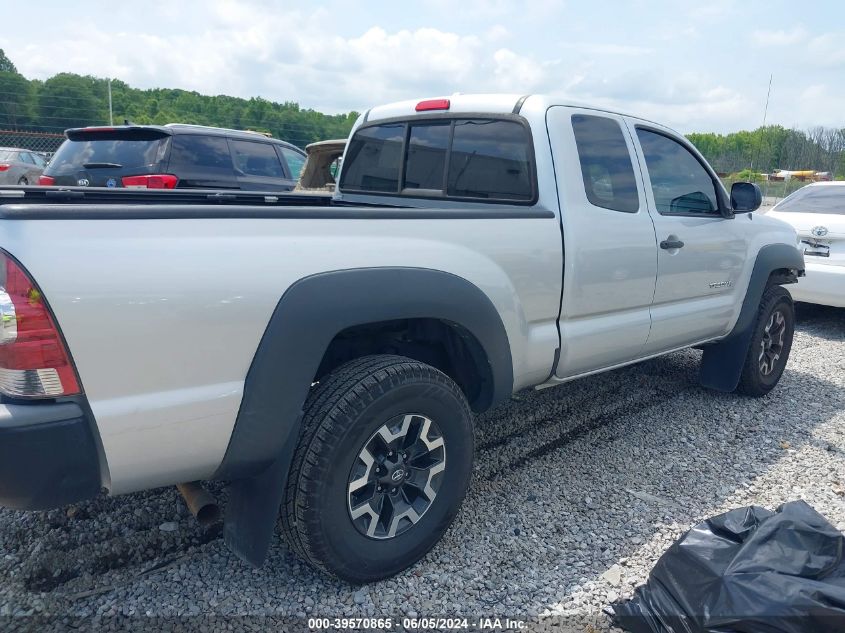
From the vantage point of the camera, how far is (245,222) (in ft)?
6.95

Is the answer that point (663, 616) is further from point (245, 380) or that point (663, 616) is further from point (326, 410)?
Answer: point (245, 380)

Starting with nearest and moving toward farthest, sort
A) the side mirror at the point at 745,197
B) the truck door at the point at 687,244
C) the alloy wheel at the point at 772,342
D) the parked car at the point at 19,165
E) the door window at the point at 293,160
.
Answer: the truck door at the point at 687,244 < the side mirror at the point at 745,197 < the alloy wheel at the point at 772,342 < the door window at the point at 293,160 < the parked car at the point at 19,165

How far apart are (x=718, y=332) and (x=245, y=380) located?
3473 millimetres

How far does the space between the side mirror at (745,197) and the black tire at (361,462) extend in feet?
9.01

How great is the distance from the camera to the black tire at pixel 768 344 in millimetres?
4773

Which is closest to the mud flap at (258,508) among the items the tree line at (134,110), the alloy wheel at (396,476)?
the alloy wheel at (396,476)

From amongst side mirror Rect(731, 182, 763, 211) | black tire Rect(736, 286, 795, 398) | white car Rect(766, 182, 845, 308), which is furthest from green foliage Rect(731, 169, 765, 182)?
side mirror Rect(731, 182, 763, 211)

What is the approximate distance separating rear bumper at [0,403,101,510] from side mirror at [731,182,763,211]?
4032mm

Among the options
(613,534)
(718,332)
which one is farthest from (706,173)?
(613,534)

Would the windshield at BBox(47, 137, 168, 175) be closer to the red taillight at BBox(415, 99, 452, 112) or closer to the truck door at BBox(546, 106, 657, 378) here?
the red taillight at BBox(415, 99, 452, 112)

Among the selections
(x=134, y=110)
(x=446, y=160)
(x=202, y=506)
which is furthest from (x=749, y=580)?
(x=134, y=110)

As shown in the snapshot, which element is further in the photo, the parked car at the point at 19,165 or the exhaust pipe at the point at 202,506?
the parked car at the point at 19,165

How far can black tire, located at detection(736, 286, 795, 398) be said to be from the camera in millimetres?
4773

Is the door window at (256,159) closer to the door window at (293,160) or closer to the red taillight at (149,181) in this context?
the door window at (293,160)
